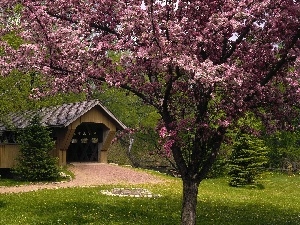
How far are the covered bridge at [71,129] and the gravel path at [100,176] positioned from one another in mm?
2087

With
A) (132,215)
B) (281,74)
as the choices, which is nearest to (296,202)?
(132,215)

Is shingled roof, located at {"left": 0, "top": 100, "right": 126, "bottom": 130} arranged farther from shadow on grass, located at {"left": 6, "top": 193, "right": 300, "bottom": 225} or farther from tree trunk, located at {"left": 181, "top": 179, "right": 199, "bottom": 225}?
tree trunk, located at {"left": 181, "top": 179, "right": 199, "bottom": 225}

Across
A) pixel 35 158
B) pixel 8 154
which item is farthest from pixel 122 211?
pixel 8 154

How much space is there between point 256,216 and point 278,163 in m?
33.7

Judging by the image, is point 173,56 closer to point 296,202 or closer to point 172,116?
point 172,116

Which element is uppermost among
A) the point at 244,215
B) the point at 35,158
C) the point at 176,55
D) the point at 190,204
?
the point at 176,55

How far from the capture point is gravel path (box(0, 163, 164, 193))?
29016mm

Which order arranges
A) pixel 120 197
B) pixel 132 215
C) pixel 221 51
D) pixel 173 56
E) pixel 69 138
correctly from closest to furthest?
pixel 173 56 < pixel 221 51 < pixel 132 215 < pixel 120 197 < pixel 69 138

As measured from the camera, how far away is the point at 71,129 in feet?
114

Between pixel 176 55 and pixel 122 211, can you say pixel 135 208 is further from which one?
pixel 176 55

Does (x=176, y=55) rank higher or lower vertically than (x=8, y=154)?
higher

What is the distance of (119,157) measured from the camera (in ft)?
210

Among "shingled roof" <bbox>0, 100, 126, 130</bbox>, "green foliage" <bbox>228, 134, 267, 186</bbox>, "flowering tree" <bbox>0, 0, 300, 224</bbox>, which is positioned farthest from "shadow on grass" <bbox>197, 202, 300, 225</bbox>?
"shingled roof" <bbox>0, 100, 126, 130</bbox>

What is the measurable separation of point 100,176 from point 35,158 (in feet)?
17.5
